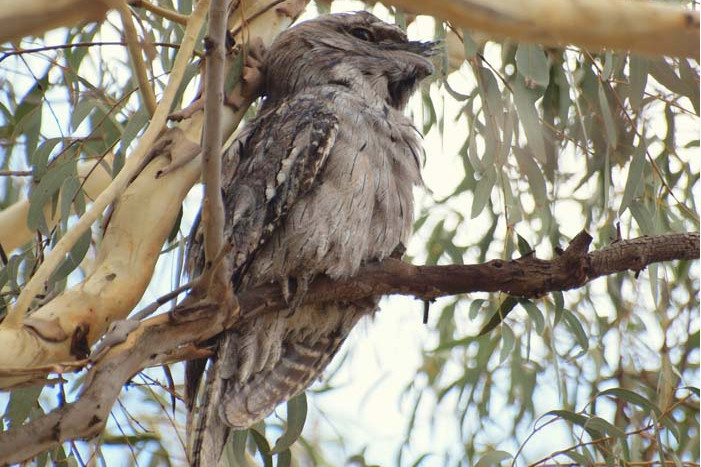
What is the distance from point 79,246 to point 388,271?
798 mm

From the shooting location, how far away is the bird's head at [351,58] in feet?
9.45

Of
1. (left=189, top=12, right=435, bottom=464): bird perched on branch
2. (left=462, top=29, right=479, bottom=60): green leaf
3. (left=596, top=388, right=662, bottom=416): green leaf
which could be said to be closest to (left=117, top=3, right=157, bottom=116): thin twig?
(left=189, top=12, right=435, bottom=464): bird perched on branch

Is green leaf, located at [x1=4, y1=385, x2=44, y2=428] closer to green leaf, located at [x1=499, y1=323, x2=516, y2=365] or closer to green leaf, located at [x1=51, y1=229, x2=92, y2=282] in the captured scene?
green leaf, located at [x1=51, y1=229, x2=92, y2=282]

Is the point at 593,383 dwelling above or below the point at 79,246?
above

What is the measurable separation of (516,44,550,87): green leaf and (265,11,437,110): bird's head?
42cm

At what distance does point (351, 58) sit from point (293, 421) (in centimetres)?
113

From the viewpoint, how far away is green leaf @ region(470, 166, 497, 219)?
2775 millimetres

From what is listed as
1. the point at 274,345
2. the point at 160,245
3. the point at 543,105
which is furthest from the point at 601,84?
the point at 160,245

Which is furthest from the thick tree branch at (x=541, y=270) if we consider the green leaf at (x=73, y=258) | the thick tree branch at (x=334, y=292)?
the green leaf at (x=73, y=258)

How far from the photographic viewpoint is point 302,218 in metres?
2.48

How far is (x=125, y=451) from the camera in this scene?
3.16m

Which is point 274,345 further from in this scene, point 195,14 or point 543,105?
point 543,105

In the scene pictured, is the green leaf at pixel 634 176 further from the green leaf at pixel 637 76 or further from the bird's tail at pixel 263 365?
the bird's tail at pixel 263 365

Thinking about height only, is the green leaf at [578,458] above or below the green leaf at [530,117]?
below
